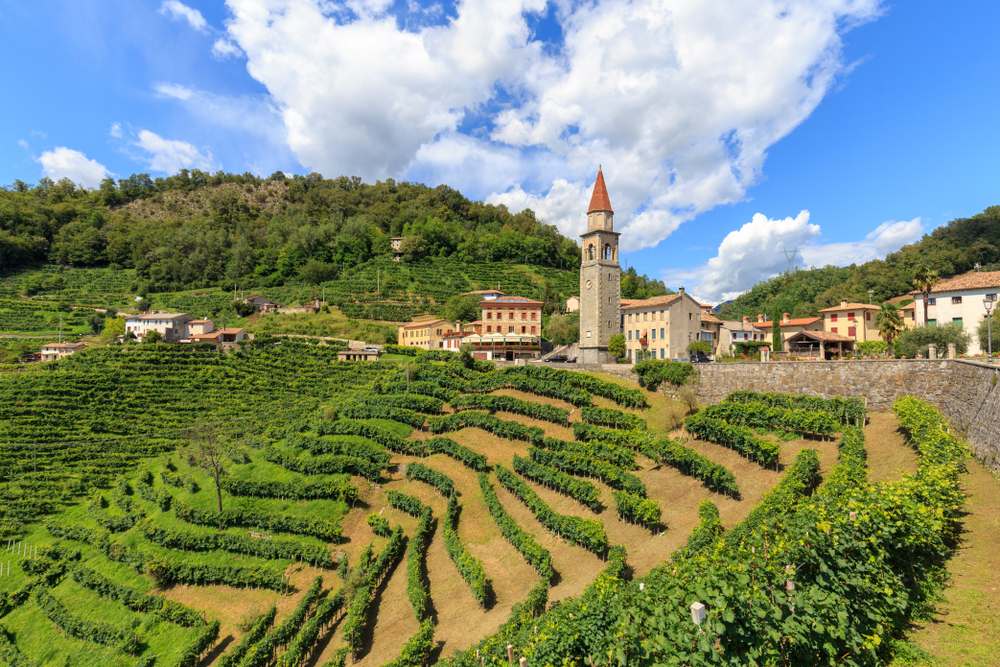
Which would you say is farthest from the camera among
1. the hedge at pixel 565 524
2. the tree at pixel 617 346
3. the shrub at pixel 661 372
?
the tree at pixel 617 346

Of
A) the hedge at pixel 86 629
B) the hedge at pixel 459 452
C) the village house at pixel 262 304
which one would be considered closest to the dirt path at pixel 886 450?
the hedge at pixel 459 452

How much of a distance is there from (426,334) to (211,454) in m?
44.5

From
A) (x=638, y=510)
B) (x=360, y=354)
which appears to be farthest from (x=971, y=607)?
(x=360, y=354)

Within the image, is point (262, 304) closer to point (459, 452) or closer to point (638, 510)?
point (459, 452)

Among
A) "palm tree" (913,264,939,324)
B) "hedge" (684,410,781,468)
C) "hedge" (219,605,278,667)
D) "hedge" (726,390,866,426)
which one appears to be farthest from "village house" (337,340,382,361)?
"palm tree" (913,264,939,324)

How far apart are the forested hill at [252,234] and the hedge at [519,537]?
319 feet

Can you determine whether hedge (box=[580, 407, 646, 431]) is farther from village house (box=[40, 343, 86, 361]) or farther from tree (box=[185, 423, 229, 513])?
village house (box=[40, 343, 86, 361])

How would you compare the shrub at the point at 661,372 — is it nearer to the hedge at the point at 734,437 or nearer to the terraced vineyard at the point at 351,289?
the hedge at the point at 734,437

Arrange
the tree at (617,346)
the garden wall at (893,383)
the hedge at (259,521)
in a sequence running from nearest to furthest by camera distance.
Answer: the garden wall at (893,383) < the hedge at (259,521) < the tree at (617,346)

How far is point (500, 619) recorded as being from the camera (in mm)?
21406

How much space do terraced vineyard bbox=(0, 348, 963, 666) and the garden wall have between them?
6.03 feet

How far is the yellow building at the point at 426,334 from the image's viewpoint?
7712cm

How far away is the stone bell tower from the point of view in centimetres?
5522

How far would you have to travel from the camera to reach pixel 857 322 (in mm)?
60406
